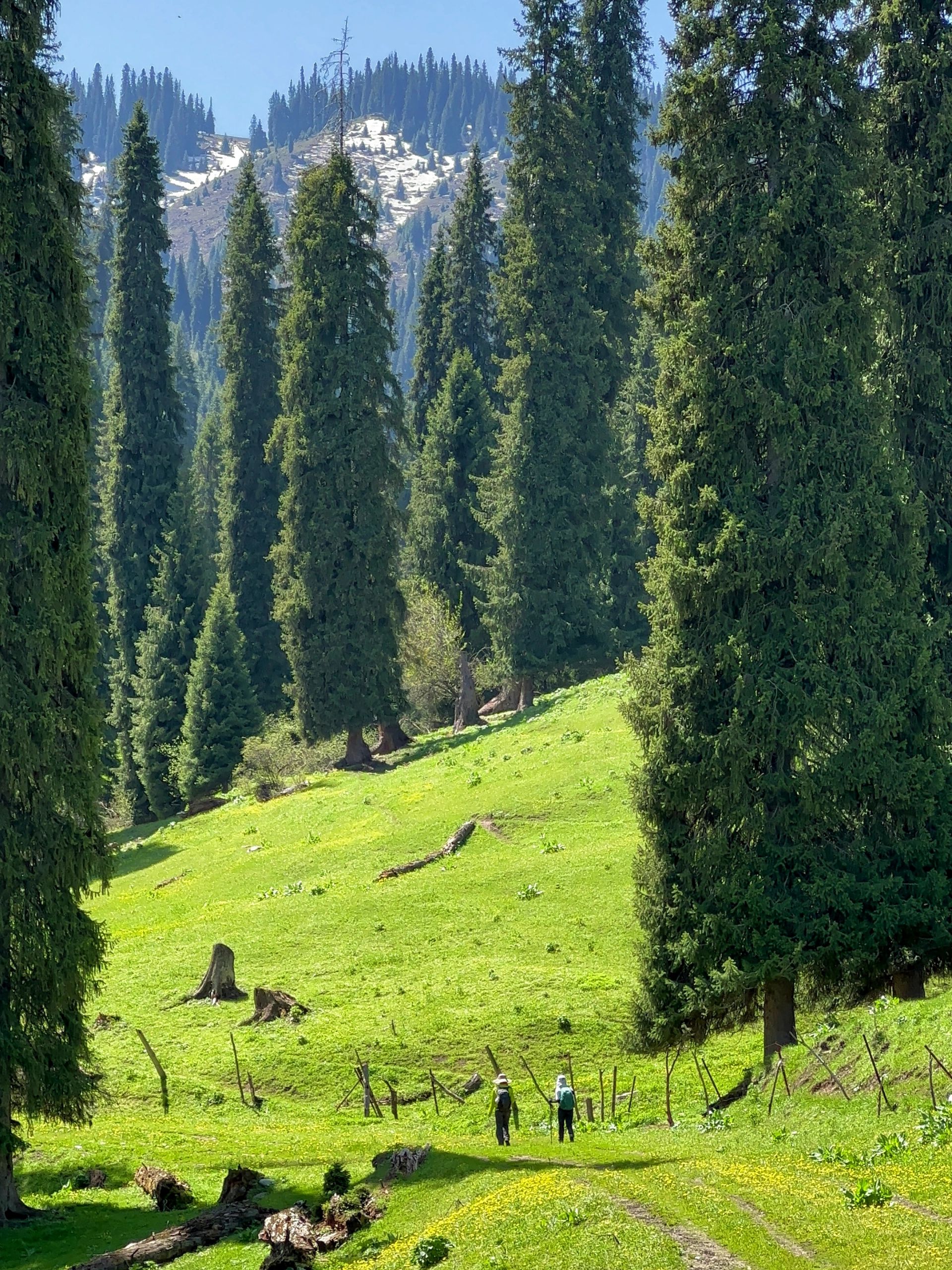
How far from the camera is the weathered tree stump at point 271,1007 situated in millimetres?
34094

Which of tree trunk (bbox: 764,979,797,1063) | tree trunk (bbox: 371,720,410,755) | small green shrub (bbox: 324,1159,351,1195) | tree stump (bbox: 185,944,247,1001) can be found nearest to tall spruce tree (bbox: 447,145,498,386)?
tree trunk (bbox: 371,720,410,755)

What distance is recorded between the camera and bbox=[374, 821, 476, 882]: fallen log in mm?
42188

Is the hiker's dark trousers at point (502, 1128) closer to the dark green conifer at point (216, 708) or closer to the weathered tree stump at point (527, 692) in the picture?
the weathered tree stump at point (527, 692)

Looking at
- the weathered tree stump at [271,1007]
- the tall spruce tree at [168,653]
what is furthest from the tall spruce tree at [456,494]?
the weathered tree stump at [271,1007]

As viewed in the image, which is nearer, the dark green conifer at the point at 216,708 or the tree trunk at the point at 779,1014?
the tree trunk at the point at 779,1014

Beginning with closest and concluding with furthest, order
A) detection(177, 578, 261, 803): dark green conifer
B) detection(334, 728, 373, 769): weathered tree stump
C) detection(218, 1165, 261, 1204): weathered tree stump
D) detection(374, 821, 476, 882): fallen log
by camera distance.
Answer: detection(218, 1165, 261, 1204): weathered tree stump, detection(374, 821, 476, 882): fallen log, detection(334, 728, 373, 769): weathered tree stump, detection(177, 578, 261, 803): dark green conifer

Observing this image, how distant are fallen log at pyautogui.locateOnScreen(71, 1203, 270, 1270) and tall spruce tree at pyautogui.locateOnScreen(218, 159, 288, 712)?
54964 mm

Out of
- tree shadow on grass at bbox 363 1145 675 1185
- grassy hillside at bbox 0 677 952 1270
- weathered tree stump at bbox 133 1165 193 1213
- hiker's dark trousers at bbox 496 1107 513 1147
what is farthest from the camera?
hiker's dark trousers at bbox 496 1107 513 1147

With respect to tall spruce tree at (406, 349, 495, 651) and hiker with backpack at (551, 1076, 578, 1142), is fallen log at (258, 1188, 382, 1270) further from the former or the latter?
tall spruce tree at (406, 349, 495, 651)

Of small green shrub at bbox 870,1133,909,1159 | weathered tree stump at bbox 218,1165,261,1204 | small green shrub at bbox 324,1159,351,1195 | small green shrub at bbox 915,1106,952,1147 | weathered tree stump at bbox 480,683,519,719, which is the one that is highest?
weathered tree stump at bbox 480,683,519,719

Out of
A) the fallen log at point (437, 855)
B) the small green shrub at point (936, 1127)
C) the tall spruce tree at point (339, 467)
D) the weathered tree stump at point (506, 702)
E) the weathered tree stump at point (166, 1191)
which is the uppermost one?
the tall spruce tree at point (339, 467)

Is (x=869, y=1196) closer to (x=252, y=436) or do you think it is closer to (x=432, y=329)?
(x=252, y=436)

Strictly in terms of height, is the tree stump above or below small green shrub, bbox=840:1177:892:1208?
below

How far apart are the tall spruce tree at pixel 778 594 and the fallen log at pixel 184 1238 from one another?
9.23m
